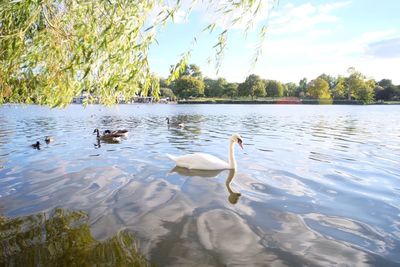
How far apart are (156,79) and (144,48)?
A: 0.77 meters

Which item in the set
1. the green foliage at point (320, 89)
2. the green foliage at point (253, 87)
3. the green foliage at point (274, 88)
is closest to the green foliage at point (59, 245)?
the green foliage at point (320, 89)

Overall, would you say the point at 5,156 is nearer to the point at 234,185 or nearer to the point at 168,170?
the point at 168,170

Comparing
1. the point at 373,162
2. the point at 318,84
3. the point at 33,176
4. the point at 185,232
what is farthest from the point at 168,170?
the point at 318,84

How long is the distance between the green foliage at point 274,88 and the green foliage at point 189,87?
129 feet

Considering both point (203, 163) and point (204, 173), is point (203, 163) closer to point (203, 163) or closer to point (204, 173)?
point (203, 163)

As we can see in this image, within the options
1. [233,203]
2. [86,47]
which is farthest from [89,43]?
[233,203]

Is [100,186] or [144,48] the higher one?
[144,48]

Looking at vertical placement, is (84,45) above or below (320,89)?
below

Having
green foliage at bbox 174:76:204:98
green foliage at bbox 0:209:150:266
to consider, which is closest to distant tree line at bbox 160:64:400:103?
green foliage at bbox 174:76:204:98

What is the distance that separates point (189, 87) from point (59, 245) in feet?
613

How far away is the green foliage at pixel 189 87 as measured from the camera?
618ft

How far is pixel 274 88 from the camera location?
7215 inches

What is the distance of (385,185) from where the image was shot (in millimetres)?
10312

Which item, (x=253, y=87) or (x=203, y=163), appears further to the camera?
(x=253, y=87)
